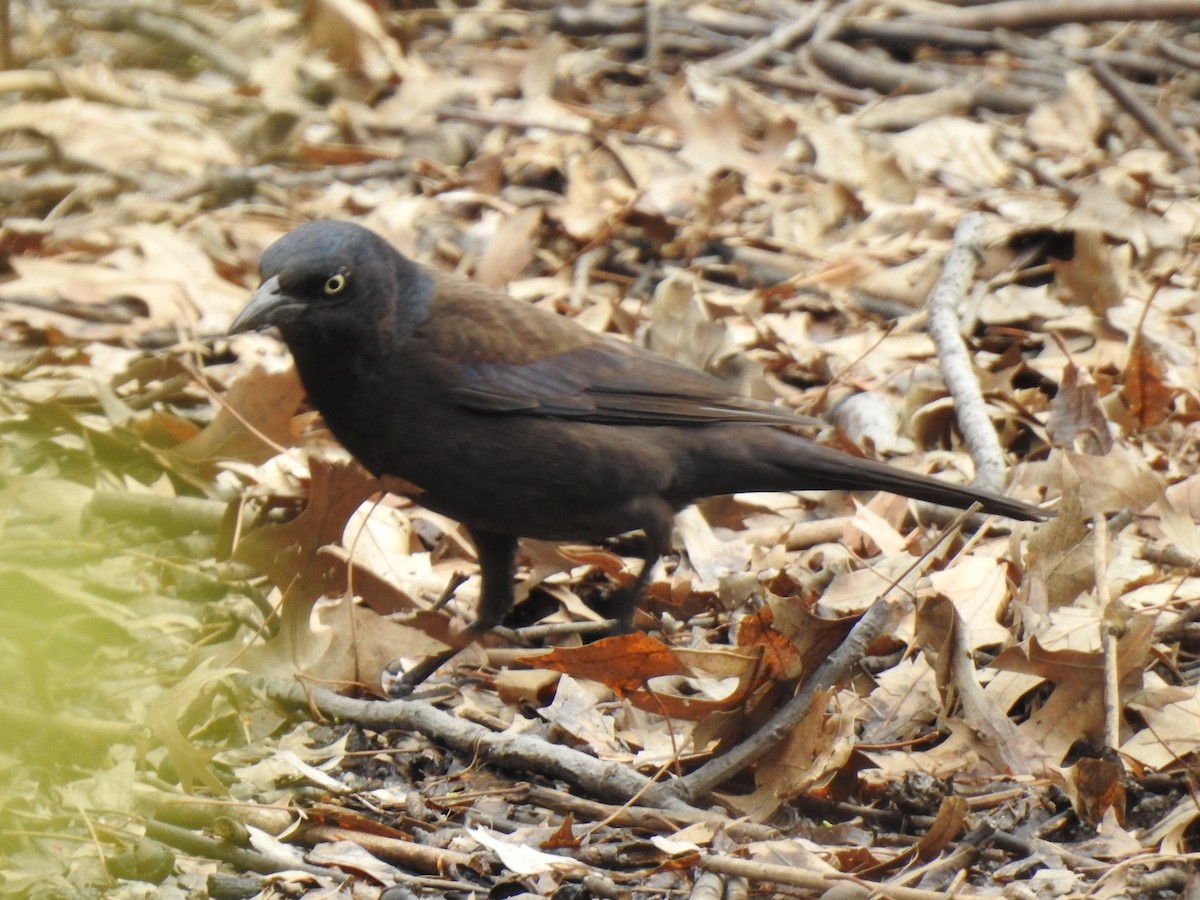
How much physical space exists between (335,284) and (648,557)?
4.16 feet

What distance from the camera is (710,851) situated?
322 cm

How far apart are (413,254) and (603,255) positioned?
0.85m

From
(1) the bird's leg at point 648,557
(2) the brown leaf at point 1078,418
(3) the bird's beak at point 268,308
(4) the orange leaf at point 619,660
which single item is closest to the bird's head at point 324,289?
(3) the bird's beak at point 268,308

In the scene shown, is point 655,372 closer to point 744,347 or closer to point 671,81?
point 744,347

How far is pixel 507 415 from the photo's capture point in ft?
15.0

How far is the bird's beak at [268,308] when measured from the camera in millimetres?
4168

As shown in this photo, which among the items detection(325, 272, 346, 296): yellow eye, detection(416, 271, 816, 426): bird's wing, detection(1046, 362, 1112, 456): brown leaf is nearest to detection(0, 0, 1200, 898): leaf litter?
detection(1046, 362, 1112, 456): brown leaf

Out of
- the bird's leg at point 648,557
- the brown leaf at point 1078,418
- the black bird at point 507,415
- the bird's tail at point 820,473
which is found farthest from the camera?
the brown leaf at point 1078,418

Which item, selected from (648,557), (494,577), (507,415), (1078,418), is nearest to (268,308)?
(507,415)

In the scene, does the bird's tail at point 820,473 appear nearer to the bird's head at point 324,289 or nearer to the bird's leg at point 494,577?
the bird's leg at point 494,577

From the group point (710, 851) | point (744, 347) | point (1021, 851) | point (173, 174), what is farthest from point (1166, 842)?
point (173, 174)

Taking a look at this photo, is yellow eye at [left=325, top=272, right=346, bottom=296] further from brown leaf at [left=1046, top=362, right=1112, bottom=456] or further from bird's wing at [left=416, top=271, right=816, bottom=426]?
brown leaf at [left=1046, top=362, right=1112, bottom=456]

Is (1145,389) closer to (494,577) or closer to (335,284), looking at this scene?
(494,577)

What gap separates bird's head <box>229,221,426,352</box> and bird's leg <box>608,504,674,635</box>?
3.19ft
